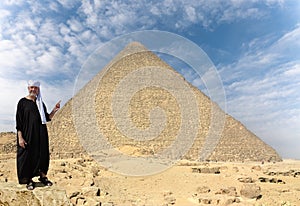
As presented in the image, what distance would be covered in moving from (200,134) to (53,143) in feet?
80.9

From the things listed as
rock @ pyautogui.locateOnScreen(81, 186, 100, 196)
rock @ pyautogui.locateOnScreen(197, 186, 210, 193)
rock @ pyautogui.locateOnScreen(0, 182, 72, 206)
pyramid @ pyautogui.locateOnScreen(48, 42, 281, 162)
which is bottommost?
rock @ pyautogui.locateOnScreen(197, 186, 210, 193)

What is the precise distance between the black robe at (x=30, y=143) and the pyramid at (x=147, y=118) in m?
43.9

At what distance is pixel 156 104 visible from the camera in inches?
2726

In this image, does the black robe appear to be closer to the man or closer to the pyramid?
the man

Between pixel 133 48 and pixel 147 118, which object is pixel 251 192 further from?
pixel 133 48

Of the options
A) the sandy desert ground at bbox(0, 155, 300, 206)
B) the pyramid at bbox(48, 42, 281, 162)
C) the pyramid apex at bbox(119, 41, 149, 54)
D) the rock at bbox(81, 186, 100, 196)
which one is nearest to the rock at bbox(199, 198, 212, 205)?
the sandy desert ground at bbox(0, 155, 300, 206)

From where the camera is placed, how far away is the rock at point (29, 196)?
4.55 meters

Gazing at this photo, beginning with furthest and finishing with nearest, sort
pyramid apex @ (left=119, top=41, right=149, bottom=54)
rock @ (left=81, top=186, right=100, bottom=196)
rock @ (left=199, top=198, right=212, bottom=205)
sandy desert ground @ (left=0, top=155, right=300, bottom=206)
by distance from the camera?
pyramid apex @ (left=119, top=41, right=149, bottom=54) < rock @ (left=199, top=198, right=212, bottom=205) < sandy desert ground @ (left=0, top=155, right=300, bottom=206) < rock @ (left=81, top=186, right=100, bottom=196)

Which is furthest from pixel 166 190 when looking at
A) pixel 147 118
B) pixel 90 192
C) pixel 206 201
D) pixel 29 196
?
pixel 147 118

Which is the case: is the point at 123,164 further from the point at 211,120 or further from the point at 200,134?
the point at 211,120

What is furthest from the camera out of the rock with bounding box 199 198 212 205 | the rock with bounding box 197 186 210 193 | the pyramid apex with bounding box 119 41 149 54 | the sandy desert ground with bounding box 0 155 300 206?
the pyramid apex with bounding box 119 41 149 54

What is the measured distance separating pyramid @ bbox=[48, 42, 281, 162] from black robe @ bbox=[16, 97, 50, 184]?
43.9 m

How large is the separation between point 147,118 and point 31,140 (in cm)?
5974

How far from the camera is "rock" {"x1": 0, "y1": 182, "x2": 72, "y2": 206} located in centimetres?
455
